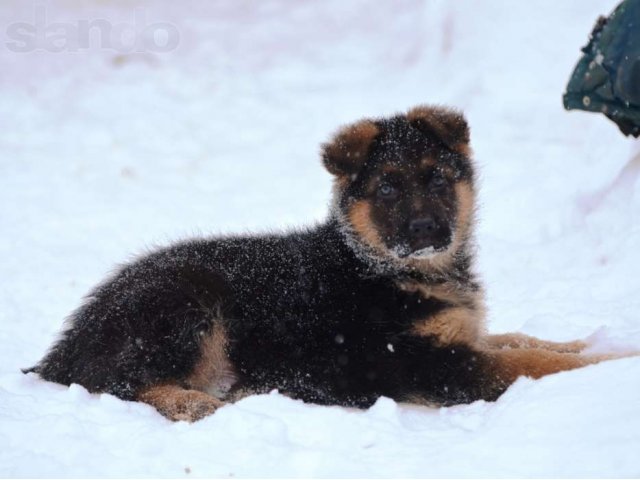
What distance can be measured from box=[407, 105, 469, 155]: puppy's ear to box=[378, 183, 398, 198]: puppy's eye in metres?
0.50

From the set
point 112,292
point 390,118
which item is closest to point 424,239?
point 390,118

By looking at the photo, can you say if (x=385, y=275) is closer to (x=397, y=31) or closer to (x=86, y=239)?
(x=86, y=239)

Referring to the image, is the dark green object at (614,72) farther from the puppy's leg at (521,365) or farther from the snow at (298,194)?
the puppy's leg at (521,365)

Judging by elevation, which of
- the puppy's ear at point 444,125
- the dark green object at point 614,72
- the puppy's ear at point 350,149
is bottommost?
the puppy's ear at point 350,149

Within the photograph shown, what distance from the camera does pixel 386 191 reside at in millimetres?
6055

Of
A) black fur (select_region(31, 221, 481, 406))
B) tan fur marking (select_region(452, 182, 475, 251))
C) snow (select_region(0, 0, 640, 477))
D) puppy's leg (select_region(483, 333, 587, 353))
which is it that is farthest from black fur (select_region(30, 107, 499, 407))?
puppy's leg (select_region(483, 333, 587, 353))

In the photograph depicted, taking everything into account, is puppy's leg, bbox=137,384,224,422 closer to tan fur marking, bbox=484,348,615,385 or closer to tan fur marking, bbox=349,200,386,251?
tan fur marking, bbox=349,200,386,251

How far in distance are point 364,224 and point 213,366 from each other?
52.0 inches

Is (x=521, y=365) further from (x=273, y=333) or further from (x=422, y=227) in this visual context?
(x=273, y=333)

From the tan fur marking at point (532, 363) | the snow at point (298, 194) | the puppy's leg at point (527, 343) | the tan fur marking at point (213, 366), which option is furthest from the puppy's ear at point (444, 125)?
the tan fur marking at point (213, 366)

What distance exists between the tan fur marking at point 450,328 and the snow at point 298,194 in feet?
1.71

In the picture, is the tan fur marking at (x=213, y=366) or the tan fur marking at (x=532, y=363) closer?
the tan fur marking at (x=532, y=363)

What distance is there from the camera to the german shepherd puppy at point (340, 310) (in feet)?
18.5

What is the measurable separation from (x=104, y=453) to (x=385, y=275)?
221 centimetres
